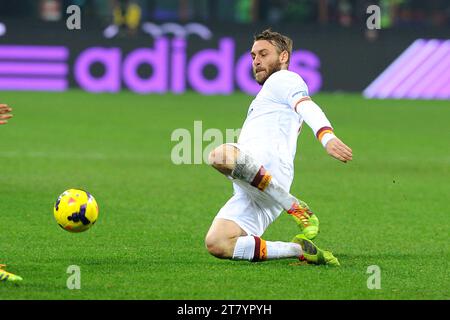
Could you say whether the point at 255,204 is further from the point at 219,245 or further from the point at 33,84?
the point at 33,84

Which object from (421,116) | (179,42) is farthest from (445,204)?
(179,42)

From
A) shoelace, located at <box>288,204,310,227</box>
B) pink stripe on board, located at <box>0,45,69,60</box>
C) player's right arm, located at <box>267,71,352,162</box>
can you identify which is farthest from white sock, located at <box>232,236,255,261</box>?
pink stripe on board, located at <box>0,45,69,60</box>

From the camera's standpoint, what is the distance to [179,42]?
84.8 feet

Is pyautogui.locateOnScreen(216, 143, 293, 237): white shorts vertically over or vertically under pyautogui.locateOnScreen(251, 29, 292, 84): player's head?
under

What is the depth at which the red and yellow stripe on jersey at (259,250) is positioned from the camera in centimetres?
782

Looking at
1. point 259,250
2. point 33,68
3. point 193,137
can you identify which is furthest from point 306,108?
point 33,68

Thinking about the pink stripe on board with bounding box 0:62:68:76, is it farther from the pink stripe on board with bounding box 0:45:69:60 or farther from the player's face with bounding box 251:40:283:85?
the player's face with bounding box 251:40:283:85

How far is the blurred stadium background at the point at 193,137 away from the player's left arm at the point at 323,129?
88 centimetres

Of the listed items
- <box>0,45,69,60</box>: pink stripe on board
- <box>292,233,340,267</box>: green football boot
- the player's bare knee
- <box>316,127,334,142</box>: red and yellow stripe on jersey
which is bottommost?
<box>292,233,340,267</box>: green football boot

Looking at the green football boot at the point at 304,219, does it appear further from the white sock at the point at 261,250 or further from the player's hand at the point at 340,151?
the player's hand at the point at 340,151

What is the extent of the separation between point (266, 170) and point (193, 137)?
10.4m

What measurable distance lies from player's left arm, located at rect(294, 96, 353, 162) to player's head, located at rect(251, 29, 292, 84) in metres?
0.59

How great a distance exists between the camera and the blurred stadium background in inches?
304

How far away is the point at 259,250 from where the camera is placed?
25.7 feet
